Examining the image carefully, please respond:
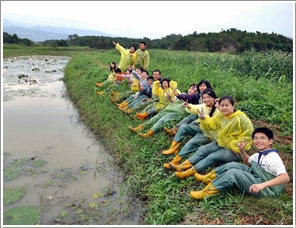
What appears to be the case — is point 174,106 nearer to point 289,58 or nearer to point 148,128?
point 148,128

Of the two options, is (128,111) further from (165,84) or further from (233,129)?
(233,129)

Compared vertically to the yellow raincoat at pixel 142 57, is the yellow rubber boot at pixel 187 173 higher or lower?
lower

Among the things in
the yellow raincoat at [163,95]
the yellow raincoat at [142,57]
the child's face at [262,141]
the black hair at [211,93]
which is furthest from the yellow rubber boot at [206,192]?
the yellow raincoat at [142,57]

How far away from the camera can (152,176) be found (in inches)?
170

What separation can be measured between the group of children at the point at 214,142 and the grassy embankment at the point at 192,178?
15 centimetres

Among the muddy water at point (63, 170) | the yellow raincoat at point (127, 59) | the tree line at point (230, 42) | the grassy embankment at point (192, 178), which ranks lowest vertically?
the muddy water at point (63, 170)

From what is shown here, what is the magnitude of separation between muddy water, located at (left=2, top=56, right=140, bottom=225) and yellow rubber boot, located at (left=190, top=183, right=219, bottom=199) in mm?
869

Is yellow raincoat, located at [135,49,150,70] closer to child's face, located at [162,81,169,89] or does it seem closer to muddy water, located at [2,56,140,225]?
muddy water, located at [2,56,140,225]

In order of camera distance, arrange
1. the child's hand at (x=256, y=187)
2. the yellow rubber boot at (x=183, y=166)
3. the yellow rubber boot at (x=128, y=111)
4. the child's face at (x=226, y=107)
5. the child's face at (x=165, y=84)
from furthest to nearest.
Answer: the yellow rubber boot at (x=128, y=111), the child's face at (x=165, y=84), the yellow rubber boot at (x=183, y=166), the child's face at (x=226, y=107), the child's hand at (x=256, y=187)

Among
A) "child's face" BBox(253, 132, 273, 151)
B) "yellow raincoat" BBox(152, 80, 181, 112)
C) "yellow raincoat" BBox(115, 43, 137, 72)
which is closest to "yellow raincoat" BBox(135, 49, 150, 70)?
"yellow raincoat" BBox(115, 43, 137, 72)

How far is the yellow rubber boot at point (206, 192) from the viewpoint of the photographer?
3362 millimetres

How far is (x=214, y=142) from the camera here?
412 centimetres

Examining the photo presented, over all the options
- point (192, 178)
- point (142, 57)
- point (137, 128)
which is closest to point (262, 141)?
point (192, 178)

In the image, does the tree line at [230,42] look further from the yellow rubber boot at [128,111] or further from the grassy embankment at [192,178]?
the yellow rubber boot at [128,111]
